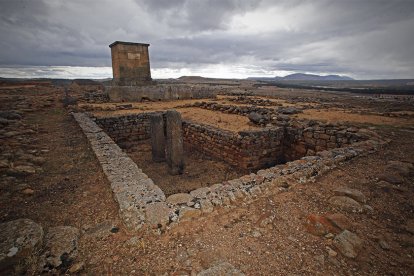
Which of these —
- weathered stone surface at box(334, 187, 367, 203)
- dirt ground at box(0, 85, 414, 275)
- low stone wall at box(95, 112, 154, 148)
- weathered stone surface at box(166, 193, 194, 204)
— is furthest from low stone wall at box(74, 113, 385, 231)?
low stone wall at box(95, 112, 154, 148)

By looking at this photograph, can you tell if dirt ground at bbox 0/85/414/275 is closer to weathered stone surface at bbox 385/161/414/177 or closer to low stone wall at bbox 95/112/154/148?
weathered stone surface at bbox 385/161/414/177

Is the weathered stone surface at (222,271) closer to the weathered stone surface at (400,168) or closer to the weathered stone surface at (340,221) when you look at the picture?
the weathered stone surface at (340,221)

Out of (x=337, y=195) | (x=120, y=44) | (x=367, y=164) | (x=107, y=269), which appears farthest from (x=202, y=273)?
(x=120, y=44)

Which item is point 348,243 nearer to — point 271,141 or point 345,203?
point 345,203

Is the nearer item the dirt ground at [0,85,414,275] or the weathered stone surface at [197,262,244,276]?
the weathered stone surface at [197,262,244,276]

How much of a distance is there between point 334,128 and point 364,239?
493cm

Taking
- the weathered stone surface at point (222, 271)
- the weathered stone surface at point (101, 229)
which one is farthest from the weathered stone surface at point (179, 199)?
the weathered stone surface at point (222, 271)

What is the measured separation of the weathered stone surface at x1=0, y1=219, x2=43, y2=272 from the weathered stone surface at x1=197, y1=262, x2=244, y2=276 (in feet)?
5.18

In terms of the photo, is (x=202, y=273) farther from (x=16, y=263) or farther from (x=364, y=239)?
(x=364, y=239)

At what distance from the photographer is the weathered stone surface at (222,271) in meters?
1.80

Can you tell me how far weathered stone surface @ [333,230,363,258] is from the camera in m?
2.07

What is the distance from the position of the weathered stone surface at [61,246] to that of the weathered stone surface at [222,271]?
125cm

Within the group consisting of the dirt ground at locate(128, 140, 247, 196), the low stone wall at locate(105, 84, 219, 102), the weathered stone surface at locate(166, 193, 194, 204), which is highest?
the low stone wall at locate(105, 84, 219, 102)

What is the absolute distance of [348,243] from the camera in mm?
2166
